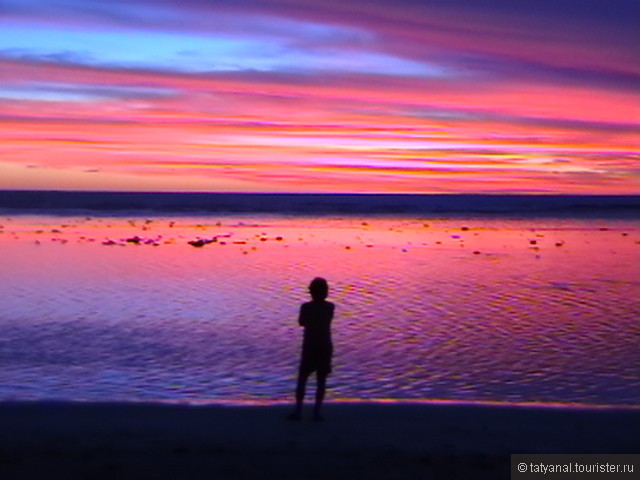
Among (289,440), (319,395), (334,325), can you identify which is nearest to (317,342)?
(319,395)

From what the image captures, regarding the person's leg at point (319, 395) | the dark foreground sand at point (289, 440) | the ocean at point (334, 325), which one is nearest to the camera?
the dark foreground sand at point (289, 440)

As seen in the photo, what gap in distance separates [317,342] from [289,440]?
→ 4.06 feet

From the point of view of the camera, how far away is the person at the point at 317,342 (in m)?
9.26

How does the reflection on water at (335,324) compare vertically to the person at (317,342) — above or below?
below

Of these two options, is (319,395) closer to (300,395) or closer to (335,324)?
Result: (300,395)

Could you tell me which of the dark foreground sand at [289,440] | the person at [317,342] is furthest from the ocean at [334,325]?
the person at [317,342]

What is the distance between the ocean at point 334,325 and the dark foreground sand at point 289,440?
2.85 feet

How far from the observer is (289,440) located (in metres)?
8.47

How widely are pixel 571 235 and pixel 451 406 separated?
3513cm

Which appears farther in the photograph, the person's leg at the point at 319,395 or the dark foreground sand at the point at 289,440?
the person's leg at the point at 319,395

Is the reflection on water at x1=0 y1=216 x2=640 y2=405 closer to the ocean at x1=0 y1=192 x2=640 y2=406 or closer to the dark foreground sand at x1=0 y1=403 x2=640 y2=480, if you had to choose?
the ocean at x1=0 y1=192 x2=640 y2=406

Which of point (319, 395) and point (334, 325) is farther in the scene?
point (334, 325)

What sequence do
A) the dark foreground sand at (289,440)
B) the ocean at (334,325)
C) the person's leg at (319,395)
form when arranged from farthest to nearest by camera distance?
the ocean at (334,325), the person's leg at (319,395), the dark foreground sand at (289,440)

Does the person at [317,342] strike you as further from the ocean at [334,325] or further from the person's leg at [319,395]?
the ocean at [334,325]
